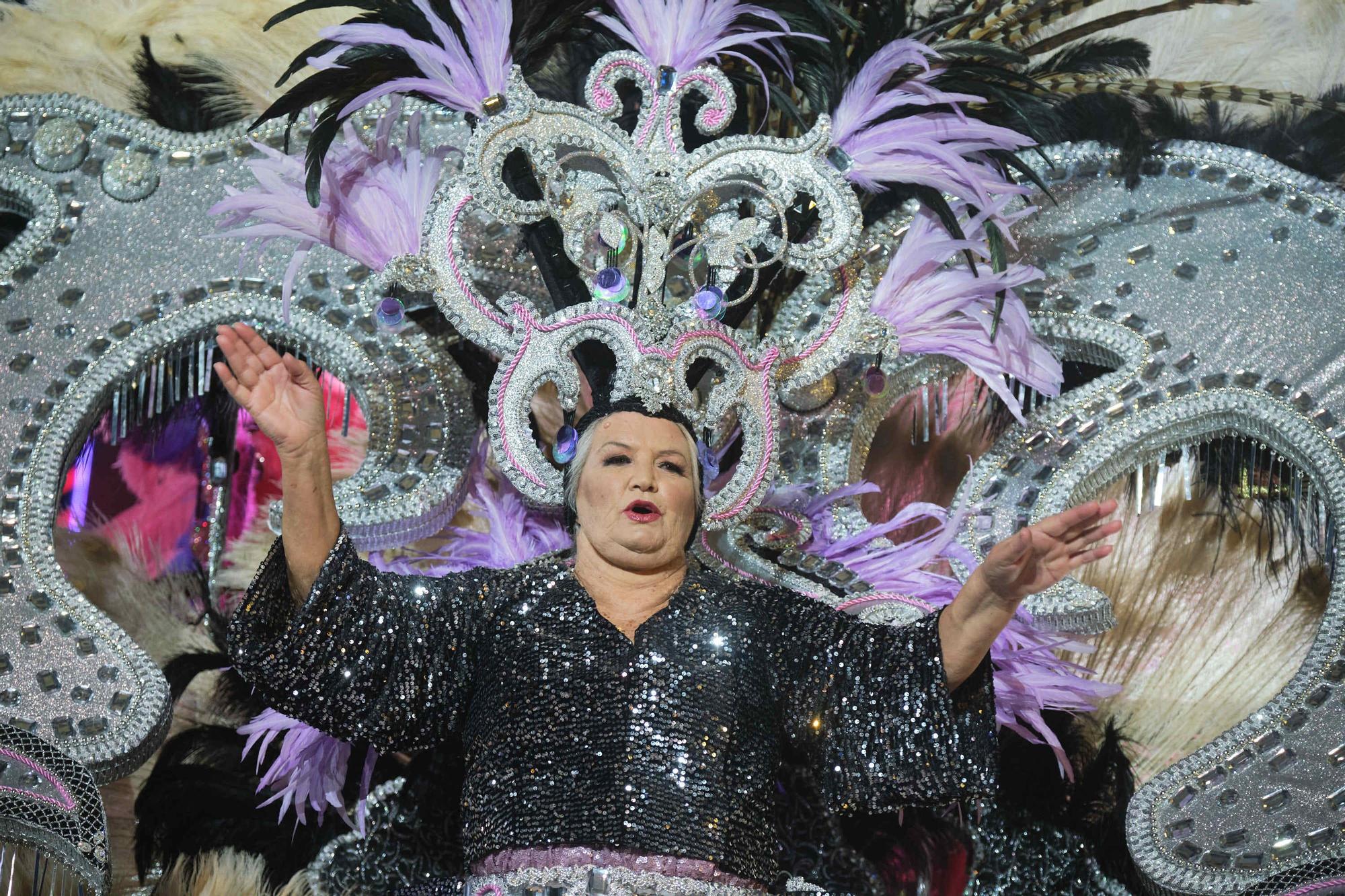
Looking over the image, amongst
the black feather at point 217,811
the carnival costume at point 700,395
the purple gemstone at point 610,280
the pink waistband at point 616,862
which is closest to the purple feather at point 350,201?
the carnival costume at point 700,395

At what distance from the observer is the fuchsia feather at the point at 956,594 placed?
3.02 metres

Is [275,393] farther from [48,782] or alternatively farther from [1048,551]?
[1048,551]

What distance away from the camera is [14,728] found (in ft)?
8.35

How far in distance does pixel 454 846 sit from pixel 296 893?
0.31 metres

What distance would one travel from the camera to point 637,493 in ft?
8.73

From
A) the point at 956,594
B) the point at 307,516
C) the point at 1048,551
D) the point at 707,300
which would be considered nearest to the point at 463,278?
the point at 707,300

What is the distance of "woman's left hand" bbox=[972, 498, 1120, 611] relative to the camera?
233 cm

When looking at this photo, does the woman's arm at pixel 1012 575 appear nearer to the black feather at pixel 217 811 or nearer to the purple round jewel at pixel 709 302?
the purple round jewel at pixel 709 302

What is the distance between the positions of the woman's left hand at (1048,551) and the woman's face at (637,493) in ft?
1.73

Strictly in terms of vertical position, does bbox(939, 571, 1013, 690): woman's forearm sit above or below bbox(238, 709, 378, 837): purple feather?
above

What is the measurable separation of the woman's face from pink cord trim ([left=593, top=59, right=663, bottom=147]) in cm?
60

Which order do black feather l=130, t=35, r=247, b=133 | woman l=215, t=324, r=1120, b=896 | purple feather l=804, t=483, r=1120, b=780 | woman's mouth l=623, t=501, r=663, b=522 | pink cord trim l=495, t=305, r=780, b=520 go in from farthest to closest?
1. black feather l=130, t=35, r=247, b=133
2. purple feather l=804, t=483, r=1120, b=780
3. pink cord trim l=495, t=305, r=780, b=520
4. woman's mouth l=623, t=501, r=663, b=522
5. woman l=215, t=324, r=1120, b=896

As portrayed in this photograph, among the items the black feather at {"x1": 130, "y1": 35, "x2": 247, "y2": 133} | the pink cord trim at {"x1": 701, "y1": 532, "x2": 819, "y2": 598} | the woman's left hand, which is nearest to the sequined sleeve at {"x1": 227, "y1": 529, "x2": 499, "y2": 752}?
the pink cord trim at {"x1": 701, "y1": 532, "x2": 819, "y2": 598}

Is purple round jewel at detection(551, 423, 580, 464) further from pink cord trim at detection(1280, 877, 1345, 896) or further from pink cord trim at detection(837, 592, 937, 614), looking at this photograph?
pink cord trim at detection(1280, 877, 1345, 896)
